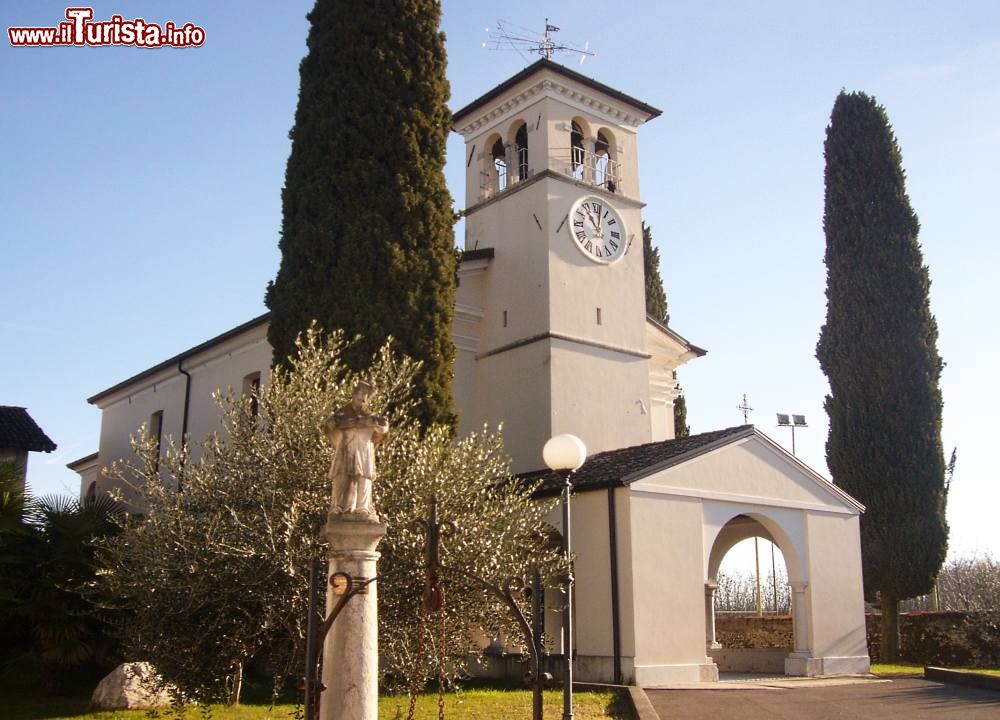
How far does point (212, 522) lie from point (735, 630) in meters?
18.9

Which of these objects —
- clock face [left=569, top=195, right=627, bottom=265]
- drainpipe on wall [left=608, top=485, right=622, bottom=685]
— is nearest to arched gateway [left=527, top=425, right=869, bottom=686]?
drainpipe on wall [left=608, top=485, right=622, bottom=685]

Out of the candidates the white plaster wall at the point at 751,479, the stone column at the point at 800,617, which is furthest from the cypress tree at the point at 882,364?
the stone column at the point at 800,617

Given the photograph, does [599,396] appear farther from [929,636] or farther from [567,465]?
[567,465]

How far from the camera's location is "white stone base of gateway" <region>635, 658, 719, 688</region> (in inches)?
675

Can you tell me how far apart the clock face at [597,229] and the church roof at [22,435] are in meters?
15.7

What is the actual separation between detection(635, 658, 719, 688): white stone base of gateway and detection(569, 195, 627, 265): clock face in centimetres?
979

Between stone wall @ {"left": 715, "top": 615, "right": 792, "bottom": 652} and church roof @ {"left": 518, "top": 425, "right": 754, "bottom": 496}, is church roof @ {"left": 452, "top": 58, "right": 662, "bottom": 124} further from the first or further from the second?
stone wall @ {"left": 715, "top": 615, "right": 792, "bottom": 652}

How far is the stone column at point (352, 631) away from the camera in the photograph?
25.8 feet

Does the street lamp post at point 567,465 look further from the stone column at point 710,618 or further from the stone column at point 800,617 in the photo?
the stone column at point 710,618

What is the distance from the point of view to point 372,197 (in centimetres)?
1827

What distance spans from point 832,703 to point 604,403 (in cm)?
883

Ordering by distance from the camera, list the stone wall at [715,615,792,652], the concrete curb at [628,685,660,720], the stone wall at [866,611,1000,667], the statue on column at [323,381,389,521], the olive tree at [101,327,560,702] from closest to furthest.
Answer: the statue on column at [323,381,389,521] → the olive tree at [101,327,560,702] → the concrete curb at [628,685,660,720] → the stone wall at [866,611,1000,667] → the stone wall at [715,615,792,652]

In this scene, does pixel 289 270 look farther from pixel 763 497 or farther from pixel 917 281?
pixel 917 281

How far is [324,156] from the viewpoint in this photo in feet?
60.8
